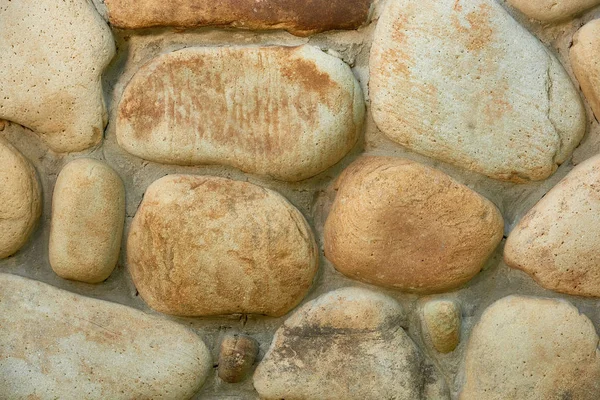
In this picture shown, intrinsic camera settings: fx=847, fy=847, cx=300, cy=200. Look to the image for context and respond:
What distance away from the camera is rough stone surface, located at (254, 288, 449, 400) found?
111cm

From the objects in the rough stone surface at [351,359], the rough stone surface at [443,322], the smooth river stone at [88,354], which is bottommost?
the smooth river stone at [88,354]

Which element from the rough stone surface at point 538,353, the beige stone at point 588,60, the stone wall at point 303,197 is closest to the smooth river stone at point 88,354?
the stone wall at point 303,197

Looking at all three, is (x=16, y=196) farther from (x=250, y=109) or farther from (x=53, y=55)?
(x=250, y=109)

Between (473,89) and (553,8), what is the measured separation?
5.7 inches

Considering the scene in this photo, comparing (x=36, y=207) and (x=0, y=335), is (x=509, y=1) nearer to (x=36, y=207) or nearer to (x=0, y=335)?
Result: (x=36, y=207)

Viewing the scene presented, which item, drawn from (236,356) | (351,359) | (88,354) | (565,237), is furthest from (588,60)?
(88,354)

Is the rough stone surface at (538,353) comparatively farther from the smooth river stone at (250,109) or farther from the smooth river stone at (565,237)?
the smooth river stone at (250,109)

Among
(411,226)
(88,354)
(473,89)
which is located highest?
(473,89)

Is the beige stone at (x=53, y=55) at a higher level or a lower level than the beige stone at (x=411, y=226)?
higher

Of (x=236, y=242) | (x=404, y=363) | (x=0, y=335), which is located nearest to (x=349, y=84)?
(x=236, y=242)

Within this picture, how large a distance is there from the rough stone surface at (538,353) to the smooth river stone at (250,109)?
32 centimetres

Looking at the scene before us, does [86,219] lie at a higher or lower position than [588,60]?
lower

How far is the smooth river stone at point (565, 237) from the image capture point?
3.50 ft

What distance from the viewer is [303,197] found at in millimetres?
1151
